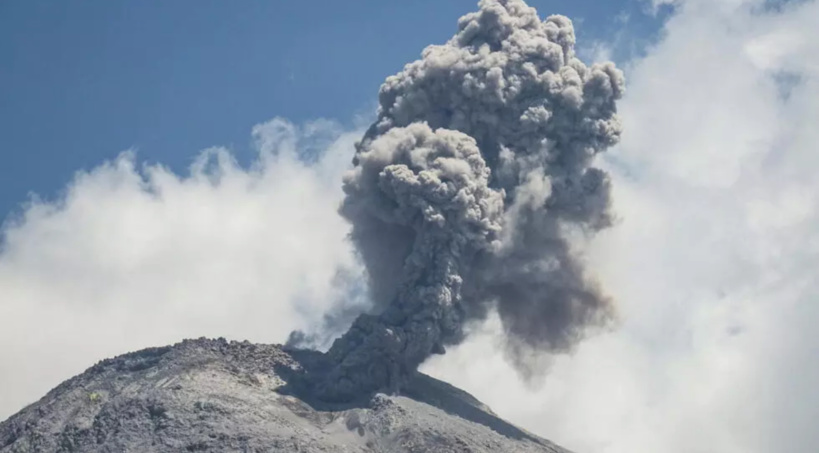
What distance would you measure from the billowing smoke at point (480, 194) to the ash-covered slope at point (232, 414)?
3.49 metres

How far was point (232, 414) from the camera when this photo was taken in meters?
110

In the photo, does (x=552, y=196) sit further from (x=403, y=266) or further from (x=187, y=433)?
(x=187, y=433)

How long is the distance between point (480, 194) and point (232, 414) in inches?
852

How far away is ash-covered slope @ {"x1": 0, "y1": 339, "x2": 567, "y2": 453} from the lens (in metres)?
108

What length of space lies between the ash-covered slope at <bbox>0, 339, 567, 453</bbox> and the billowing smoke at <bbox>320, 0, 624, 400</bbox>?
349 centimetres

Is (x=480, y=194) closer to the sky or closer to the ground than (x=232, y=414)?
closer to the sky

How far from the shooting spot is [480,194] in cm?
11969

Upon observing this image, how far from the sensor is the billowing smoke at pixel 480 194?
117188 mm

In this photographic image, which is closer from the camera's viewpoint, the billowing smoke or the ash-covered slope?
the ash-covered slope

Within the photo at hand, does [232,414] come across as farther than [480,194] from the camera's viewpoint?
No

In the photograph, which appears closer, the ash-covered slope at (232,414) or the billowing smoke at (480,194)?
the ash-covered slope at (232,414)

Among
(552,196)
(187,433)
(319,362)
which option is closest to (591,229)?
(552,196)

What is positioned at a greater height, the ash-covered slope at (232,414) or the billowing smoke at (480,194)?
the billowing smoke at (480,194)

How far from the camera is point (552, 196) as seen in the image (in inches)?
4877
